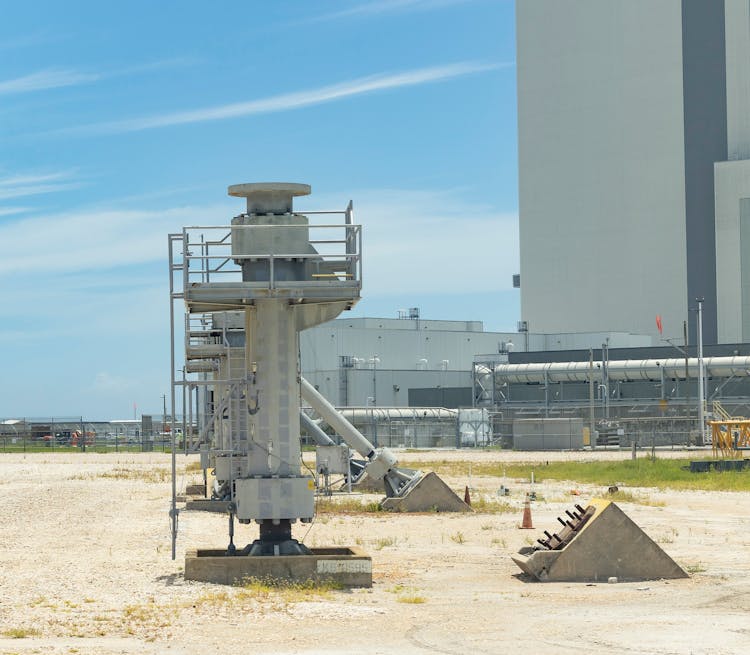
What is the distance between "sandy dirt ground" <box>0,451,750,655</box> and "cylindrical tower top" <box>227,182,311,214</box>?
5310 millimetres

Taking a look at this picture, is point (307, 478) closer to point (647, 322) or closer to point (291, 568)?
point (291, 568)

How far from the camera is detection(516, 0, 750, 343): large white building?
301 ft

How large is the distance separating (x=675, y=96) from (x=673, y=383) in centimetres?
2111

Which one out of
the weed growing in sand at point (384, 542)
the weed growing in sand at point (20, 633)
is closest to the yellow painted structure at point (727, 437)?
the weed growing in sand at point (384, 542)

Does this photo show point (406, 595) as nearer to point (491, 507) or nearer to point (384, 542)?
point (384, 542)

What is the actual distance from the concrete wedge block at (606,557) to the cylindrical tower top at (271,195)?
6.11 meters

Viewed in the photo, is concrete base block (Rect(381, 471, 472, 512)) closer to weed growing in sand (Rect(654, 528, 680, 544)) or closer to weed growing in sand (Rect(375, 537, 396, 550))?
weed growing in sand (Rect(654, 528, 680, 544))

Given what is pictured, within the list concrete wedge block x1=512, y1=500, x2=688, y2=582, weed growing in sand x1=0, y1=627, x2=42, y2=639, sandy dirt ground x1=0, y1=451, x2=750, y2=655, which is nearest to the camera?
sandy dirt ground x1=0, y1=451, x2=750, y2=655

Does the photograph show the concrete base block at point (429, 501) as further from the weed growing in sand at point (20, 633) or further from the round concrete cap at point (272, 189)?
the weed growing in sand at point (20, 633)

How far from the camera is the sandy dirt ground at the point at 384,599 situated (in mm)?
13805

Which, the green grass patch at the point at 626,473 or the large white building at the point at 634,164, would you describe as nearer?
the green grass patch at the point at 626,473

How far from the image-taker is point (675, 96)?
94.9 metres

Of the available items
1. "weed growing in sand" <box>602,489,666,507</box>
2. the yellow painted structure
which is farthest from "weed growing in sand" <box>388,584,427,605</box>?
the yellow painted structure

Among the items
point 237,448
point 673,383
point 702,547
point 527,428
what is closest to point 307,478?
point 237,448
